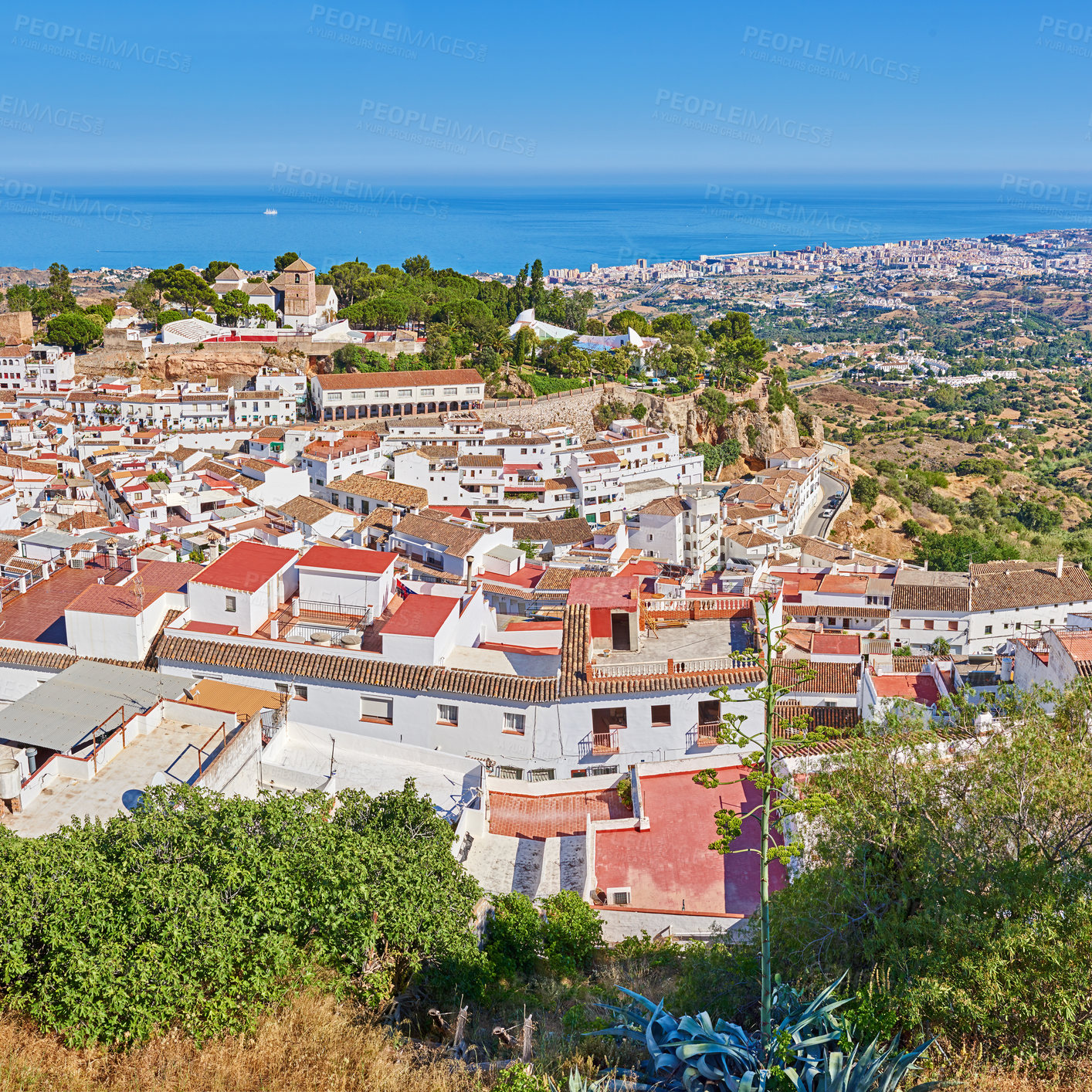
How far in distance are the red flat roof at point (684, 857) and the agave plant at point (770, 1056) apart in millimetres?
3420

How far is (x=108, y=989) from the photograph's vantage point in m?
5.46

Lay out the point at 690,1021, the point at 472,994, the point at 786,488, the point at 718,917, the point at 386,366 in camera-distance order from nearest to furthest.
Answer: the point at 690,1021, the point at 472,994, the point at 718,917, the point at 786,488, the point at 386,366

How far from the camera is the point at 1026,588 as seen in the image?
23.3 metres

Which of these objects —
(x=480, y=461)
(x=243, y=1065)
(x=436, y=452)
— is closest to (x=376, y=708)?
(x=243, y=1065)

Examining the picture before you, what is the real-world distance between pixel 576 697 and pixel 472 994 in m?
4.70

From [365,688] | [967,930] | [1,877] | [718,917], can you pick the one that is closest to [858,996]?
[967,930]

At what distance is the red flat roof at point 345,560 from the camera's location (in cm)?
1302

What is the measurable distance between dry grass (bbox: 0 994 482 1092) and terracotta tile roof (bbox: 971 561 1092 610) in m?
20.1

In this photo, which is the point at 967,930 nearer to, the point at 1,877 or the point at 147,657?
the point at 1,877

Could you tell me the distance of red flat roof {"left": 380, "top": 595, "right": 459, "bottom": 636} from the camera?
11.3m

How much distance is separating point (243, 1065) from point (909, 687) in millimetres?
11072

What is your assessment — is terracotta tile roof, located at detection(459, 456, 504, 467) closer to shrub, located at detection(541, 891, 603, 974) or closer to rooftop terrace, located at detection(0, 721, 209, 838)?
rooftop terrace, located at detection(0, 721, 209, 838)

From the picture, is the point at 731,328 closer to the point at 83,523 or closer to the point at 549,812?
the point at 83,523

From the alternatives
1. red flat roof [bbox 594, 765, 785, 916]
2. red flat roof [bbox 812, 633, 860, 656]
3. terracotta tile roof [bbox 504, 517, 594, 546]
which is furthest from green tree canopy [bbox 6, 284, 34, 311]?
red flat roof [bbox 594, 765, 785, 916]
